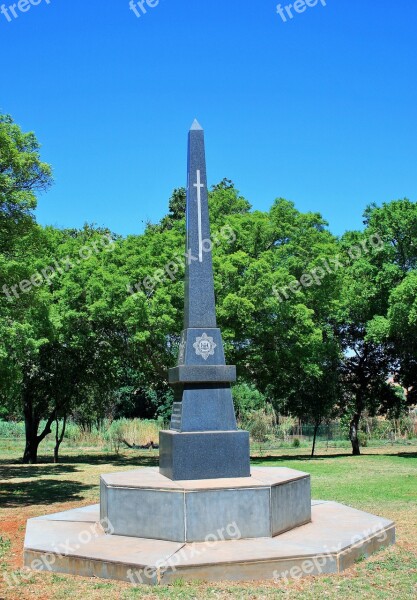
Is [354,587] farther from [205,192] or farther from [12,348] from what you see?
[12,348]

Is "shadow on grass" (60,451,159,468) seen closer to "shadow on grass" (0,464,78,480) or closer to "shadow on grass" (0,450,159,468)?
"shadow on grass" (0,450,159,468)

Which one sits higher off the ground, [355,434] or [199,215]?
[199,215]

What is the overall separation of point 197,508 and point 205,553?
65cm

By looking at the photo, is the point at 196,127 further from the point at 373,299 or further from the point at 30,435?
the point at 30,435

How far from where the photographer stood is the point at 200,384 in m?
9.41

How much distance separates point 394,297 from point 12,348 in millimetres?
14480

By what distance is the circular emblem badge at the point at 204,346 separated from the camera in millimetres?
9508

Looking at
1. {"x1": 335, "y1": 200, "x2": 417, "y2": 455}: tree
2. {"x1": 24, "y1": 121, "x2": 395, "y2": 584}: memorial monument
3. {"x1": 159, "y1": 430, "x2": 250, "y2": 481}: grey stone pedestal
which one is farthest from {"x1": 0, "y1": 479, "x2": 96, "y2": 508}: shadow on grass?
{"x1": 335, "y1": 200, "x2": 417, "y2": 455}: tree

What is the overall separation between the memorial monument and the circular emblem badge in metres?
0.02

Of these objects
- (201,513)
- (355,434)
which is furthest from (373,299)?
(201,513)

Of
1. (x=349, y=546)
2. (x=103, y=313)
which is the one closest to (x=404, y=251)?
(x=103, y=313)

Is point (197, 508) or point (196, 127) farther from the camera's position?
point (196, 127)

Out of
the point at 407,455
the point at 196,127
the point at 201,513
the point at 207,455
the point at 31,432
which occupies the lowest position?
the point at 407,455

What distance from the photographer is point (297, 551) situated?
23.5 ft
